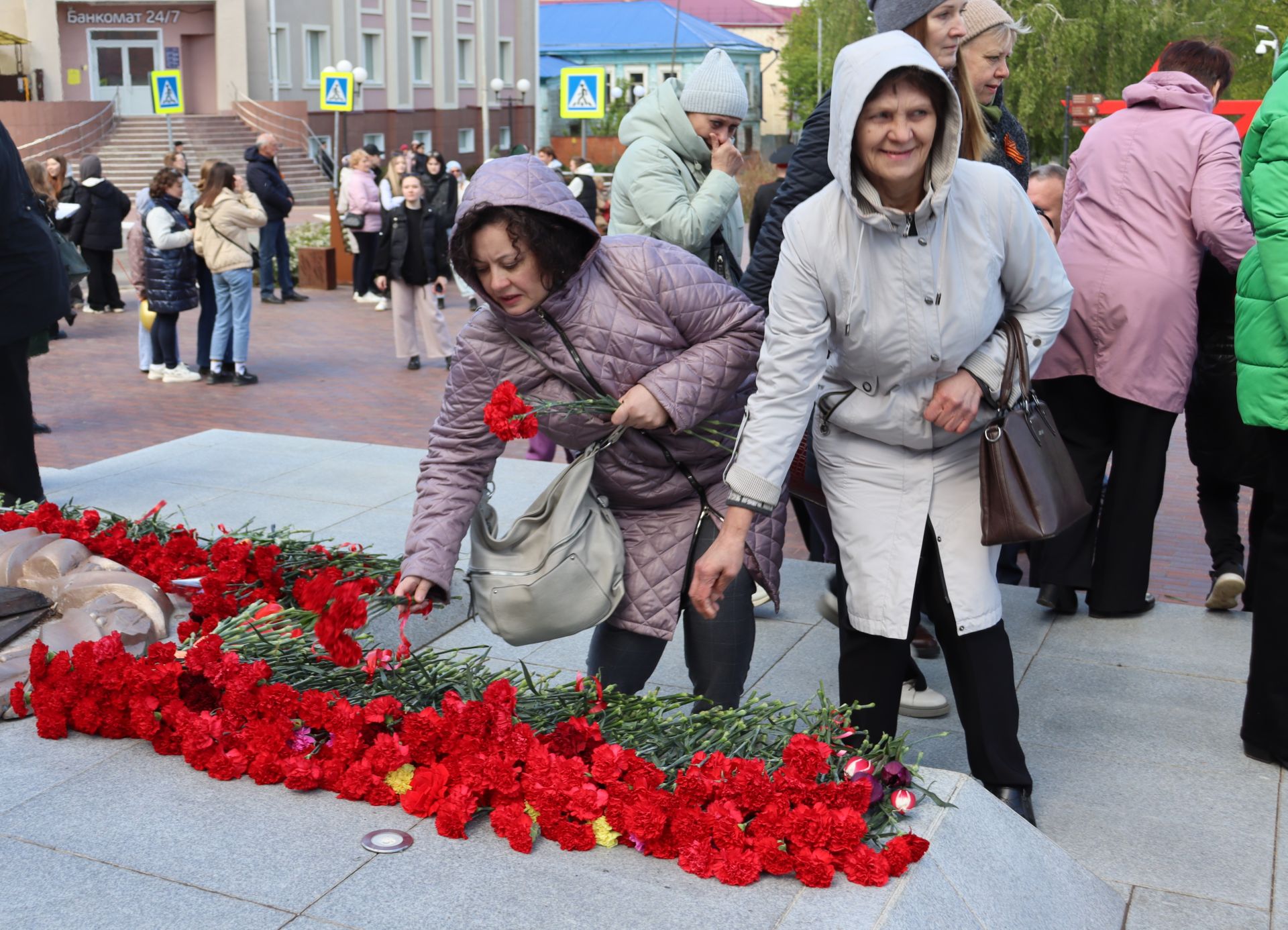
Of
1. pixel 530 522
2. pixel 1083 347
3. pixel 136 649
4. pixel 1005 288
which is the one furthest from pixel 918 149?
pixel 136 649

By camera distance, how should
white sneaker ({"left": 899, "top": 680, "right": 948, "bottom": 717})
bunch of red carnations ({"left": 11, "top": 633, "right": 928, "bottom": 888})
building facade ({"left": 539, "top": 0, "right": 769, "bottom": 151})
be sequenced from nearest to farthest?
bunch of red carnations ({"left": 11, "top": 633, "right": 928, "bottom": 888}) < white sneaker ({"left": 899, "top": 680, "right": 948, "bottom": 717}) < building facade ({"left": 539, "top": 0, "right": 769, "bottom": 151})

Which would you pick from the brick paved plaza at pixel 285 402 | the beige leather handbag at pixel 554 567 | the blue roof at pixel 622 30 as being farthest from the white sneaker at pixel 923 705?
the blue roof at pixel 622 30

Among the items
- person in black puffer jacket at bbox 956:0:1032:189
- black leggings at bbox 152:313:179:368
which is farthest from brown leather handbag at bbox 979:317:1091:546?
black leggings at bbox 152:313:179:368

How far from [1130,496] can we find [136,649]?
3217 millimetres

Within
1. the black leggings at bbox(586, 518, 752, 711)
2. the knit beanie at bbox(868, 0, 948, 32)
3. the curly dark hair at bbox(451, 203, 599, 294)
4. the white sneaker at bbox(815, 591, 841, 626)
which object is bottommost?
the white sneaker at bbox(815, 591, 841, 626)

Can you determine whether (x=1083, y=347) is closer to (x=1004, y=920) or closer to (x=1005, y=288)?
(x=1005, y=288)

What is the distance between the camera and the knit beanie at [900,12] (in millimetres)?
3732

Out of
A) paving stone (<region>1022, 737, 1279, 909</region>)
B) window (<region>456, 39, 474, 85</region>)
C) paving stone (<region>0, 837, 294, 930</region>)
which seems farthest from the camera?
window (<region>456, 39, 474, 85</region>)

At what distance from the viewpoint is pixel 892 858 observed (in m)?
2.75

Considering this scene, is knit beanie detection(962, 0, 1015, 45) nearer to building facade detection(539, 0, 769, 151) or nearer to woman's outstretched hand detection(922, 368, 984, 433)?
woman's outstretched hand detection(922, 368, 984, 433)

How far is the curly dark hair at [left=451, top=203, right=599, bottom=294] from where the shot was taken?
3.09 m

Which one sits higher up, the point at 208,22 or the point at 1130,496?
the point at 208,22

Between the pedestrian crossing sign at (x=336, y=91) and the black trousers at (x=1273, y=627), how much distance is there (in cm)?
2452

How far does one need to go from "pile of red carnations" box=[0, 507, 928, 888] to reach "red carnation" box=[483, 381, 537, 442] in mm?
544
